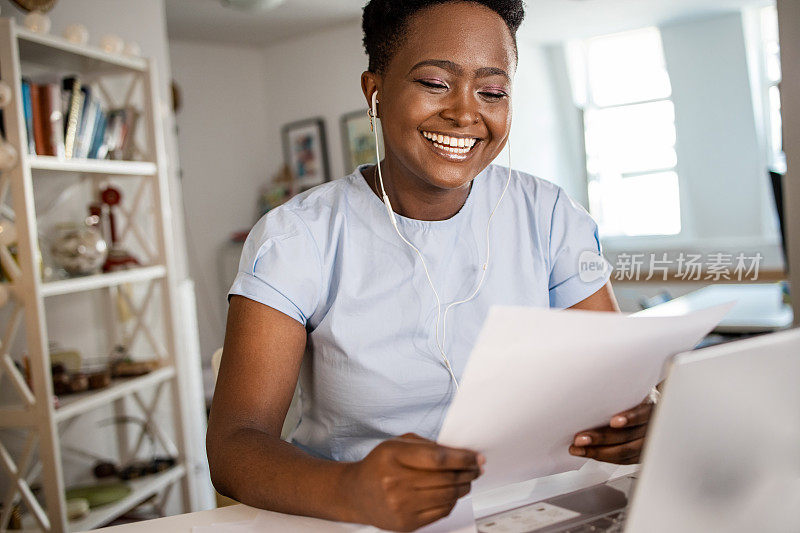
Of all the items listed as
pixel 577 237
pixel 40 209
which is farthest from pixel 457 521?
pixel 40 209

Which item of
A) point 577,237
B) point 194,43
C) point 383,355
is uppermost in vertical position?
point 194,43

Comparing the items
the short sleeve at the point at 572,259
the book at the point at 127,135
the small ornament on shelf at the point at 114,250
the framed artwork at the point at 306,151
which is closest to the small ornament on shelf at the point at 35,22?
the book at the point at 127,135

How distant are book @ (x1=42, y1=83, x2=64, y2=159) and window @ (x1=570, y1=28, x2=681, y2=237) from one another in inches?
198

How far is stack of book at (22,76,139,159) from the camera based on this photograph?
2084 millimetres

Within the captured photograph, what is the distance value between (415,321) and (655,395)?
349 millimetres

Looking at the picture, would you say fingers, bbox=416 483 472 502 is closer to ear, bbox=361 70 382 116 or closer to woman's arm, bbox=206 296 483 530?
woman's arm, bbox=206 296 483 530

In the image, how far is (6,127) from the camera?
1960mm

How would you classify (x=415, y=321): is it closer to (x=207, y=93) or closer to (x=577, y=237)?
(x=577, y=237)

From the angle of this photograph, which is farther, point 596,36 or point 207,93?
point 596,36

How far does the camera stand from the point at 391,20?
1.09 metres

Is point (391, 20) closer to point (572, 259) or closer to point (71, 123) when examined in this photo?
point (572, 259)

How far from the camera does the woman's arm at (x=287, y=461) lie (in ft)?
2.09

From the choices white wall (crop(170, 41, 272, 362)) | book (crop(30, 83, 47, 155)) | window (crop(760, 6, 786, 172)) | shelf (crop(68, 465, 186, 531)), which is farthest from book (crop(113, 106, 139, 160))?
window (crop(760, 6, 786, 172))

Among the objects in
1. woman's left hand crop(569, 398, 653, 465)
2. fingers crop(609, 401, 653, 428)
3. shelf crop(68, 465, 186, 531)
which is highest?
fingers crop(609, 401, 653, 428)
